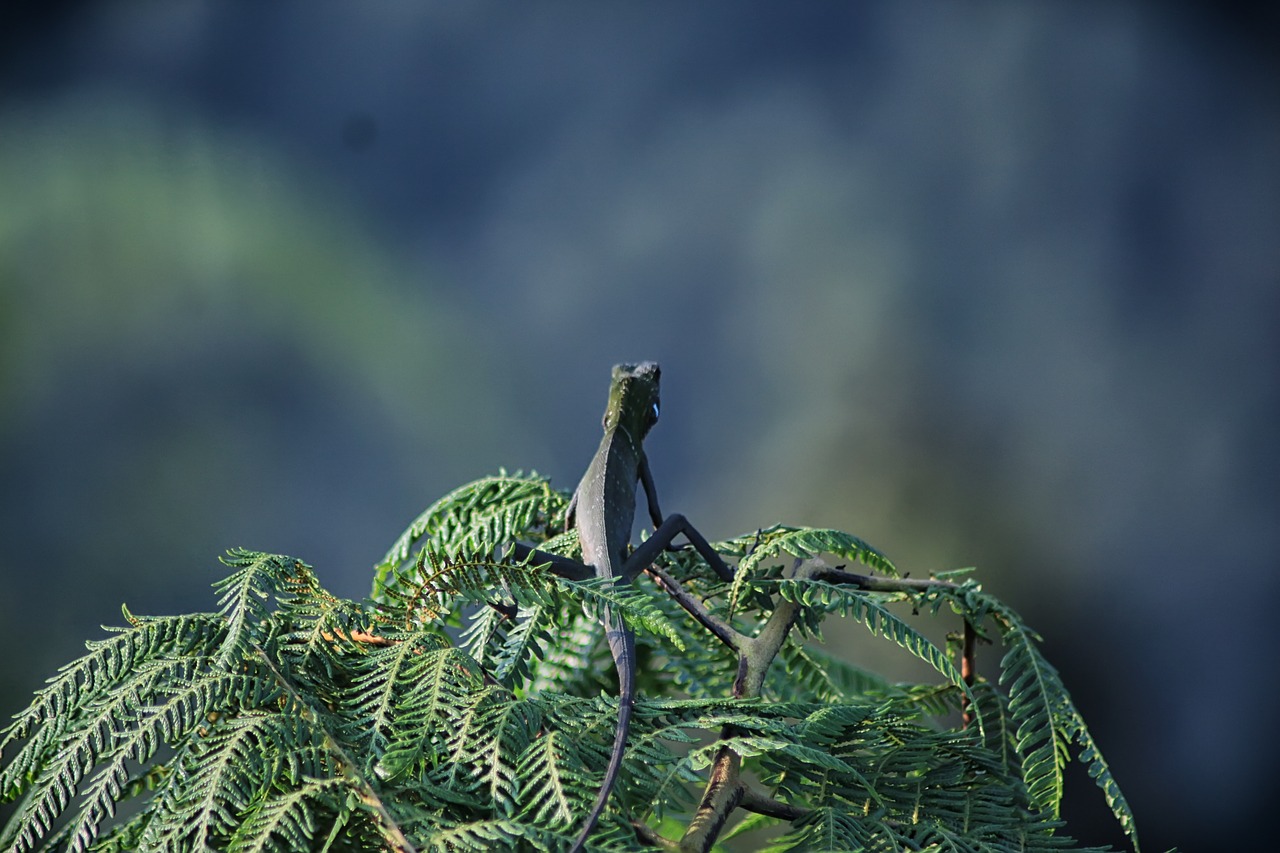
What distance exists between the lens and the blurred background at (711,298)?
11.1 ft

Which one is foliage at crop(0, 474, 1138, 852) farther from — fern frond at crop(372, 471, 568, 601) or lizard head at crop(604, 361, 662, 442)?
lizard head at crop(604, 361, 662, 442)

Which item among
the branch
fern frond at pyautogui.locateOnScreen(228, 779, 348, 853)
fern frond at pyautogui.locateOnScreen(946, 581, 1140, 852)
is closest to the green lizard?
the branch

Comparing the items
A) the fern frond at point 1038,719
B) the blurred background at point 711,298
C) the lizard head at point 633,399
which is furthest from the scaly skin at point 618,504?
the blurred background at point 711,298

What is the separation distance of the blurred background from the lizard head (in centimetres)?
178

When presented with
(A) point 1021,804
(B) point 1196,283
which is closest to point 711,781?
(A) point 1021,804

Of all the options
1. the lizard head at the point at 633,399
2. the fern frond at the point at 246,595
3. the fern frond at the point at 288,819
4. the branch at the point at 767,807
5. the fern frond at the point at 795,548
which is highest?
the lizard head at the point at 633,399

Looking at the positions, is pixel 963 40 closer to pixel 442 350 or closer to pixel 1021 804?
pixel 442 350

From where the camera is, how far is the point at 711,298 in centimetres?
363

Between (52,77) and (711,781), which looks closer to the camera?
(711,781)

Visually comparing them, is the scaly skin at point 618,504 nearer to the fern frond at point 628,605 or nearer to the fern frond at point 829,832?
the fern frond at point 628,605

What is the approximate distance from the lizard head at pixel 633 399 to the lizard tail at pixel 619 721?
0.73m

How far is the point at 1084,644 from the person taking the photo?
136 inches

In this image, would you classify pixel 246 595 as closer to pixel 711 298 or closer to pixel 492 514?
pixel 492 514

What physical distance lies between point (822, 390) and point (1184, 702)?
1.49 m
